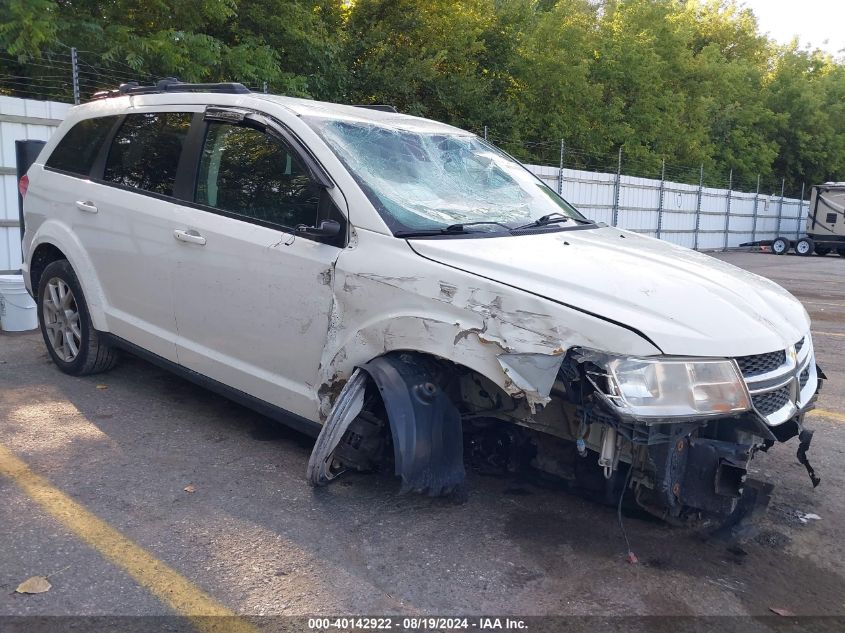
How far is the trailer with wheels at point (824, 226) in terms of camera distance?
28.0 meters

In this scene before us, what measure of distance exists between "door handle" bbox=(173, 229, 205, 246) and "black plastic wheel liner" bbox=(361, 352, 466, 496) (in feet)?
4.33

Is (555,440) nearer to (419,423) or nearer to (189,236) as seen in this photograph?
(419,423)

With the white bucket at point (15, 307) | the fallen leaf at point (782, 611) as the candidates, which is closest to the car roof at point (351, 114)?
the fallen leaf at point (782, 611)

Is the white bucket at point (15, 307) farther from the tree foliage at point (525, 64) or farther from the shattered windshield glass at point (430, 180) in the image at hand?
the tree foliage at point (525, 64)

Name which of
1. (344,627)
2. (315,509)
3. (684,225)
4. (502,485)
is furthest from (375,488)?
(684,225)

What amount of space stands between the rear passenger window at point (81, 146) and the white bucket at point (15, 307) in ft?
6.19

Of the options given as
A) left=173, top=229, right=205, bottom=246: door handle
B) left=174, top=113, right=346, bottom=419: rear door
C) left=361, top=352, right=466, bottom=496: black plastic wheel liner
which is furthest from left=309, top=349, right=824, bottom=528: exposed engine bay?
left=173, top=229, right=205, bottom=246: door handle

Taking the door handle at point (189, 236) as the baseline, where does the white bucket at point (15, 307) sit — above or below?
below

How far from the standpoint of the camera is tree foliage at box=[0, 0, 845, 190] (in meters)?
12.8

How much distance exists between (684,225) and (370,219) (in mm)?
24093

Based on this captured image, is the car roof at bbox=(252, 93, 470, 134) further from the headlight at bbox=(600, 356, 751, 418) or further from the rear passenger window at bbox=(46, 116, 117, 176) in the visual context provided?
the headlight at bbox=(600, 356, 751, 418)

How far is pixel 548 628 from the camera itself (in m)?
2.80

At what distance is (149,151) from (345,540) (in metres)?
2.78

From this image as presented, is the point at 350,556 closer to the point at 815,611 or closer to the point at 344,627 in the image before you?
Answer: the point at 344,627
